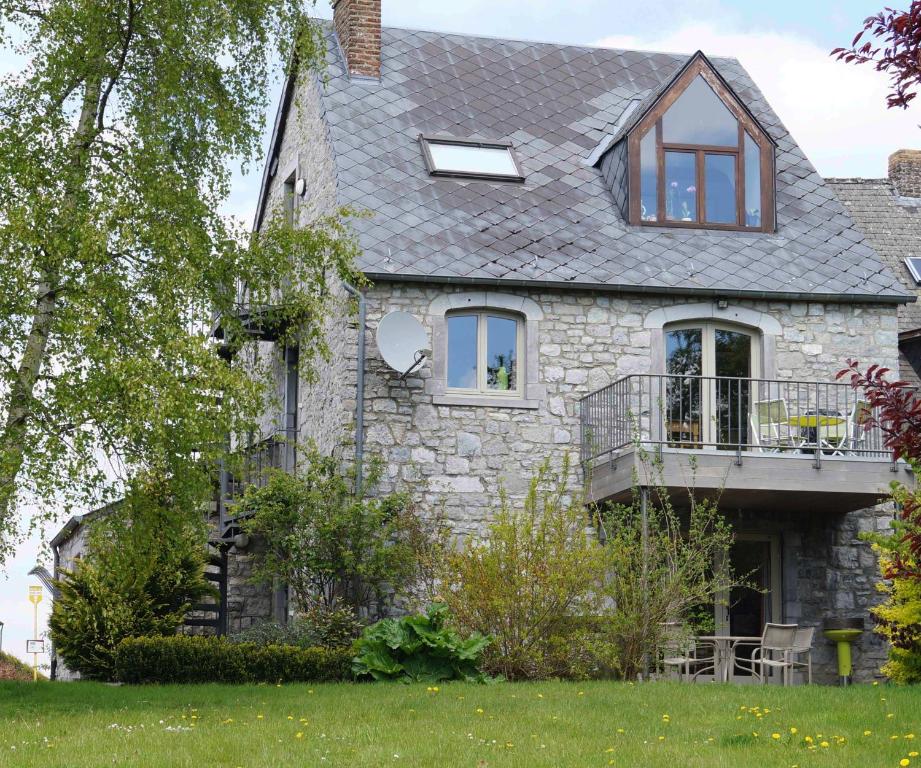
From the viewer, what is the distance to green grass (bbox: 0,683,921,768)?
9258 millimetres

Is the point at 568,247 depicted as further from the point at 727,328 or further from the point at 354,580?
the point at 354,580

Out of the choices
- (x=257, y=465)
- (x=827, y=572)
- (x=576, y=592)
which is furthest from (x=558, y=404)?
(x=257, y=465)

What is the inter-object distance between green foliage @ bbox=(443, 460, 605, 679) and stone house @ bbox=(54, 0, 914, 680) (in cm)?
140

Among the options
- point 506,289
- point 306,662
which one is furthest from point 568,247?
point 306,662

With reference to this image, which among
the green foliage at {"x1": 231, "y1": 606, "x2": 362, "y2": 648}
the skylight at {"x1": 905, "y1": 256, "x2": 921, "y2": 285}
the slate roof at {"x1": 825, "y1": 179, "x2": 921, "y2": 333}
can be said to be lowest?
the green foliage at {"x1": 231, "y1": 606, "x2": 362, "y2": 648}

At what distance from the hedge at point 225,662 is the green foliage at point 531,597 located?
1.48 meters

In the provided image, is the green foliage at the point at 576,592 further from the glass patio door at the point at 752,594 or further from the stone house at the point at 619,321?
the glass patio door at the point at 752,594

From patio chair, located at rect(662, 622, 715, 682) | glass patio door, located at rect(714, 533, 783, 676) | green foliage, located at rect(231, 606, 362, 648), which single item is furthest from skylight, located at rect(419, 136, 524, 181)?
patio chair, located at rect(662, 622, 715, 682)

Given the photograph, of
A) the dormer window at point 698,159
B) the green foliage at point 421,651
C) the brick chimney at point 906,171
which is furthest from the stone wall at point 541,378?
the brick chimney at point 906,171

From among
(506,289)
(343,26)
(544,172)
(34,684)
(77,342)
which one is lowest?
(34,684)

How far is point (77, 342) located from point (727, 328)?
8.82 meters

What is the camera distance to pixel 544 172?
763 inches

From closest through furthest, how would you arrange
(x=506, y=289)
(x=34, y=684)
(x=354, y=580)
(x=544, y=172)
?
(x=34, y=684)
(x=354, y=580)
(x=506, y=289)
(x=544, y=172)

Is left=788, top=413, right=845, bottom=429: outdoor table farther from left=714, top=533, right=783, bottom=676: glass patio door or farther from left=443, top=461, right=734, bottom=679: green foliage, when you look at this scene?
left=443, top=461, right=734, bottom=679: green foliage
